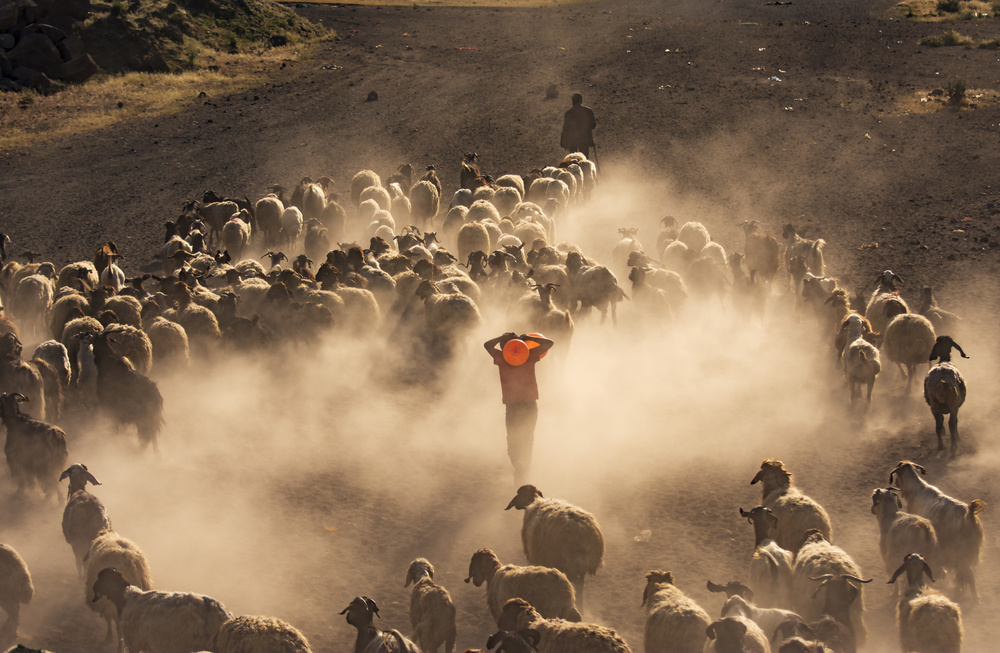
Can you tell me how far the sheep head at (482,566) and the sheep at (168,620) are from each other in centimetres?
208

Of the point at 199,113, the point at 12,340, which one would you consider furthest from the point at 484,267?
the point at 199,113

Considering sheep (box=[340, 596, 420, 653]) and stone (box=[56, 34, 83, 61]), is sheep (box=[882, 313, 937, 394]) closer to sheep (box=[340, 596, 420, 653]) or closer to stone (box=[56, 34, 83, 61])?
sheep (box=[340, 596, 420, 653])

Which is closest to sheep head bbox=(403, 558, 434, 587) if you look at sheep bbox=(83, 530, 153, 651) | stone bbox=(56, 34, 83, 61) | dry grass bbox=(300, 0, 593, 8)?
sheep bbox=(83, 530, 153, 651)

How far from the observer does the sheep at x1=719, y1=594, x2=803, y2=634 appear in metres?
6.84

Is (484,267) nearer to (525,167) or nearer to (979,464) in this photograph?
(979,464)

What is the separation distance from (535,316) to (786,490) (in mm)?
4848

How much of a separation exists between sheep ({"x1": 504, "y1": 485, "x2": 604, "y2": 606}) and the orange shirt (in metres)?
1.79

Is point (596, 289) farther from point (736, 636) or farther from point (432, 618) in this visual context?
point (736, 636)

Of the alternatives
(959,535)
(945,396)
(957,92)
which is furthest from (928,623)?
(957,92)

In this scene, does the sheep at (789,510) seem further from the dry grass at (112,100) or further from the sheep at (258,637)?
the dry grass at (112,100)

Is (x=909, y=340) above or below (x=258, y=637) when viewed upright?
above

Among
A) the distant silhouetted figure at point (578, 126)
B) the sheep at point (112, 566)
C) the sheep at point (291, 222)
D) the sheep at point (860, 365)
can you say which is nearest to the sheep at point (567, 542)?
the sheep at point (112, 566)

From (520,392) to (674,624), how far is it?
3.44 metres

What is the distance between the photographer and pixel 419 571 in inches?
297
